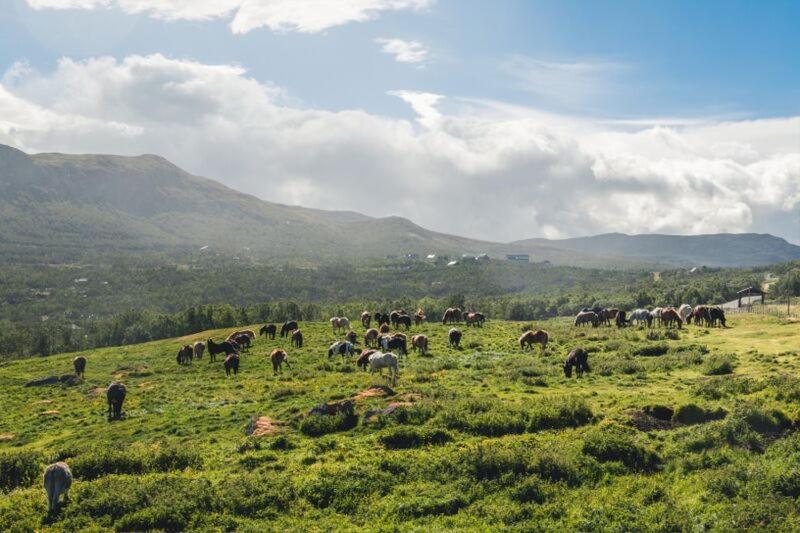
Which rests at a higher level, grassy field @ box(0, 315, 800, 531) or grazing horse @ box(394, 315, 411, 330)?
grazing horse @ box(394, 315, 411, 330)

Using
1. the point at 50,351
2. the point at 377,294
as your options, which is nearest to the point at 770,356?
the point at 50,351

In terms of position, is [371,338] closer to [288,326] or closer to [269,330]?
[288,326]

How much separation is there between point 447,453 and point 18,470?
15837mm

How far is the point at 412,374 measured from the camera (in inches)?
1410

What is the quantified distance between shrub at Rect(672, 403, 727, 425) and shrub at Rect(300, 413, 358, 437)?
13.8m

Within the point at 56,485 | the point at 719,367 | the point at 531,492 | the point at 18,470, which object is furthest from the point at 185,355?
the point at 719,367

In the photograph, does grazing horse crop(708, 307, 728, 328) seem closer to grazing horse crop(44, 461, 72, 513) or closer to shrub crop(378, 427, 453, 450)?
shrub crop(378, 427, 453, 450)

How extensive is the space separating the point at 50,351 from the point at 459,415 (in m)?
97.8

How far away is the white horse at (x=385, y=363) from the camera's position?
3403 centimetres

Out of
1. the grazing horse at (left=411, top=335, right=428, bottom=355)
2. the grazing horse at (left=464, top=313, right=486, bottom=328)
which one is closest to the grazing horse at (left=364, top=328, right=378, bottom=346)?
the grazing horse at (left=411, top=335, right=428, bottom=355)

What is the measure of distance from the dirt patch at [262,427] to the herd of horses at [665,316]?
1798 inches

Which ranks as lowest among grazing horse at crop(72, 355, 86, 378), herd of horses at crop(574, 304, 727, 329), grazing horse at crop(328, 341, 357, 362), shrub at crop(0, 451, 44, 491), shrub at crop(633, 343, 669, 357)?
grazing horse at crop(72, 355, 86, 378)

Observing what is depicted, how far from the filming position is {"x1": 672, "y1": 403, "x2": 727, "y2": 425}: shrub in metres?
21.7

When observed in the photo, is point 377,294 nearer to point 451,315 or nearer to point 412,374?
point 451,315
